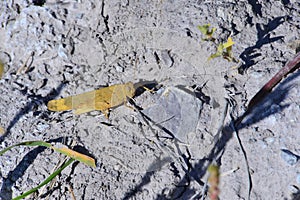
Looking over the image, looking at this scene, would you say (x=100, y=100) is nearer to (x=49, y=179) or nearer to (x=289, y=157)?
(x=49, y=179)

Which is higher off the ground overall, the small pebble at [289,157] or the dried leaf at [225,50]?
the dried leaf at [225,50]

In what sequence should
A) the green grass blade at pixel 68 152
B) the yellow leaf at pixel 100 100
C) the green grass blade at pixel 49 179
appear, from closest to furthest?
1. the green grass blade at pixel 49 179
2. the green grass blade at pixel 68 152
3. the yellow leaf at pixel 100 100

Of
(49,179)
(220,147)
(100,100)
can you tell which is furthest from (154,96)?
(49,179)

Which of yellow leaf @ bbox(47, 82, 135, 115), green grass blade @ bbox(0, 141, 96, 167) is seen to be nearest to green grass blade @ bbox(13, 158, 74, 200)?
green grass blade @ bbox(0, 141, 96, 167)

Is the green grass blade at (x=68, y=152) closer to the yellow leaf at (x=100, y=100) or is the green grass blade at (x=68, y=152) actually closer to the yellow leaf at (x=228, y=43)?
the yellow leaf at (x=100, y=100)

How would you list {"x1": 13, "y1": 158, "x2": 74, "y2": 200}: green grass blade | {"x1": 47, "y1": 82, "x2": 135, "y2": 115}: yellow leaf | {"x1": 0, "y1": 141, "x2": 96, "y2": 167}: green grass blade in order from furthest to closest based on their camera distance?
{"x1": 47, "y1": 82, "x2": 135, "y2": 115}: yellow leaf
{"x1": 0, "y1": 141, "x2": 96, "y2": 167}: green grass blade
{"x1": 13, "y1": 158, "x2": 74, "y2": 200}: green grass blade

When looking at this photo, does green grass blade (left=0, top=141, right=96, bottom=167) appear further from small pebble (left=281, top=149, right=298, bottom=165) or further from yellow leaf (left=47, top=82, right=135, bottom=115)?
small pebble (left=281, top=149, right=298, bottom=165)

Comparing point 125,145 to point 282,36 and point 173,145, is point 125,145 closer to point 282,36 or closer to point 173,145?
point 173,145

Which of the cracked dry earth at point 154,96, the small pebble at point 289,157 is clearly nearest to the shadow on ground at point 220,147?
the cracked dry earth at point 154,96
